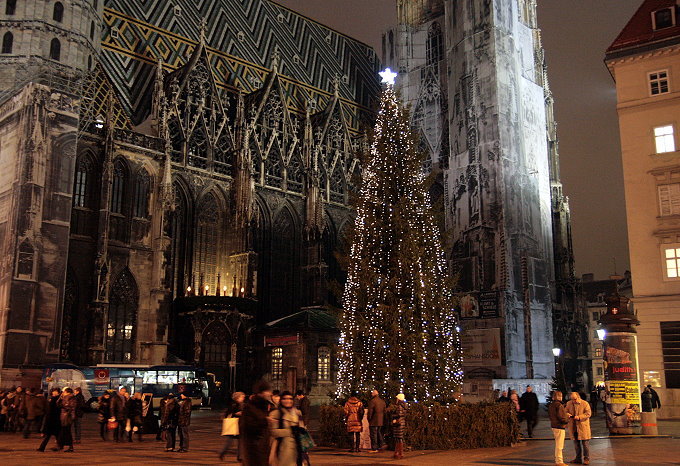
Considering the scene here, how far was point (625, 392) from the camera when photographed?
19266 millimetres

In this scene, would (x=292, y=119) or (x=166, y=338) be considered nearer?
(x=166, y=338)

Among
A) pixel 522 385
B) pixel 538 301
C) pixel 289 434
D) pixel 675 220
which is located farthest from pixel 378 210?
pixel 538 301

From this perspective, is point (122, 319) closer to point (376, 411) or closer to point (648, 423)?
point (376, 411)

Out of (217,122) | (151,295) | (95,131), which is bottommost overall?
(151,295)

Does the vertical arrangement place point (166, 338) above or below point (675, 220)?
below

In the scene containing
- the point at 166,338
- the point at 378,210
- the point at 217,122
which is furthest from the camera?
the point at 217,122

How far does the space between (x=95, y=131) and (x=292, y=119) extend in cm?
1650

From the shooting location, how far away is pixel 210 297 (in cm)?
3884

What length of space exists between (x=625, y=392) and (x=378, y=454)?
26.0 ft

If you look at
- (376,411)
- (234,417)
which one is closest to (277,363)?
(376,411)

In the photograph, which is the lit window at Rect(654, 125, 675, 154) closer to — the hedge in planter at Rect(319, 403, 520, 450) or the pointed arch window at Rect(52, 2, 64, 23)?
the hedge in planter at Rect(319, 403, 520, 450)

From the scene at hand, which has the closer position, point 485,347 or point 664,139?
point 664,139

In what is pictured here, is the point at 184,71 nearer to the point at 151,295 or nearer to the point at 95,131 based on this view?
the point at 95,131

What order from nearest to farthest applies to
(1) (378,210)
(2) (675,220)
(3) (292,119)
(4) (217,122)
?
1. (1) (378,210)
2. (2) (675,220)
3. (4) (217,122)
4. (3) (292,119)
